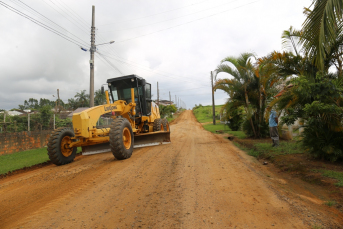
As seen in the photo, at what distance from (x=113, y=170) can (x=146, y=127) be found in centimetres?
493

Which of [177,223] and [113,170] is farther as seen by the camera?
[113,170]

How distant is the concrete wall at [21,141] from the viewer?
9562 millimetres

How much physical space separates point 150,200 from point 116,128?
11.6 ft

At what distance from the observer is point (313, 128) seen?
6.16 meters

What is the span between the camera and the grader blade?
8.55m

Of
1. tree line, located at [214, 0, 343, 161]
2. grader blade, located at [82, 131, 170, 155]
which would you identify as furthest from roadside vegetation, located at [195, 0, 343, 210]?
grader blade, located at [82, 131, 170, 155]

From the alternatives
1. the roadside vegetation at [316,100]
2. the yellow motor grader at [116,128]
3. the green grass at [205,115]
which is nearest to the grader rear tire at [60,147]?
the yellow motor grader at [116,128]

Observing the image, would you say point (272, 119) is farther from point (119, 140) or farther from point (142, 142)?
point (119, 140)

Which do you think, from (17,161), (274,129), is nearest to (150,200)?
(17,161)

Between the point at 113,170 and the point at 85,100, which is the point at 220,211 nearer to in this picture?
the point at 113,170

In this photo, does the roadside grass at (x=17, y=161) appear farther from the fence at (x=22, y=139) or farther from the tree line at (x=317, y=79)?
the tree line at (x=317, y=79)

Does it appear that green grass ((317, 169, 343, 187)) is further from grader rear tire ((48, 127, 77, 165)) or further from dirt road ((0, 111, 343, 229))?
grader rear tire ((48, 127, 77, 165))

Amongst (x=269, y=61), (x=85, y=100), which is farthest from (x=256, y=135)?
(x=85, y=100)

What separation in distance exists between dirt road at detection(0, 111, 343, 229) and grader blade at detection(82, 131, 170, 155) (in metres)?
2.56
